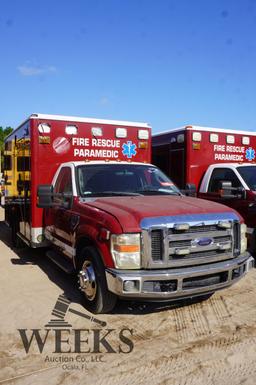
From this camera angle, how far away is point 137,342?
4.11m

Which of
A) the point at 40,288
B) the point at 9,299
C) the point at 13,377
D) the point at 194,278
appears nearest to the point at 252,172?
the point at 194,278

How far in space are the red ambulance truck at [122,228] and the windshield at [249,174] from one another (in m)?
2.36

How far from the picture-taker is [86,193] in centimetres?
563

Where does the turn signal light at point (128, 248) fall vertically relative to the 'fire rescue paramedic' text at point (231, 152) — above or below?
below

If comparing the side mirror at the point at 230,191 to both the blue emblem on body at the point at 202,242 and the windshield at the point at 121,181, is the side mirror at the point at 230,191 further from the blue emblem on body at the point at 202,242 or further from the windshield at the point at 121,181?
the blue emblem on body at the point at 202,242

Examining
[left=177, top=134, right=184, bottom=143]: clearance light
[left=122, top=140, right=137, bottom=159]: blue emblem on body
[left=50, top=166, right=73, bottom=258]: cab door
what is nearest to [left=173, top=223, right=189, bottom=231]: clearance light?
[left=50, top=166, right=73, bottom=258]: cab door

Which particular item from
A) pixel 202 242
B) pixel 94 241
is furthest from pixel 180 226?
pixel 94 241

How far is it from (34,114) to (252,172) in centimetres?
450

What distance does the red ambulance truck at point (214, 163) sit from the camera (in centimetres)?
757

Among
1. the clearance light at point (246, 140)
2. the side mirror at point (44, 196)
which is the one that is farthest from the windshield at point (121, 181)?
the clearance light at point (246, 140)

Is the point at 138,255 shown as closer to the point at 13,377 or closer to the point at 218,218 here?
the point at 218,218

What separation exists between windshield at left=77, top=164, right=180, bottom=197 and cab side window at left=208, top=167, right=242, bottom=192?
7.53ft

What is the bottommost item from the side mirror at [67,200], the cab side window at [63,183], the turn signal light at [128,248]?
the turn signal light at [128,248]

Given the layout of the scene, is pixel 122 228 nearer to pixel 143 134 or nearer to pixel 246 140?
Result: pixel 143 134
